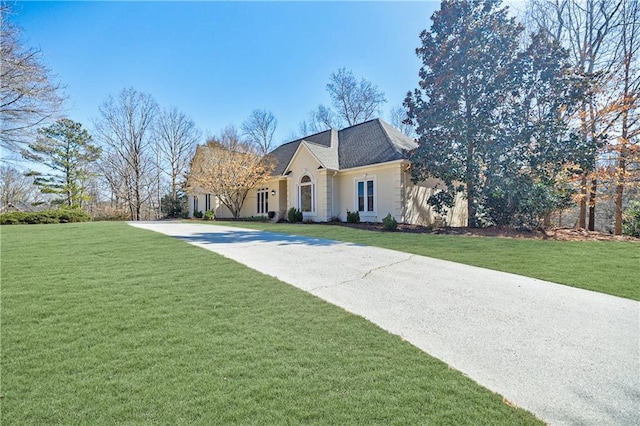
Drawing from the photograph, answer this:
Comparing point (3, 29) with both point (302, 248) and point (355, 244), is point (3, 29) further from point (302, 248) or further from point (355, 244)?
point (355, 244)

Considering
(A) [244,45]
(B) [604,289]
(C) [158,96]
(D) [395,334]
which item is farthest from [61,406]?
(C) [158,96]

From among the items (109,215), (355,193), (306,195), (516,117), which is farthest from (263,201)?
(516,117)

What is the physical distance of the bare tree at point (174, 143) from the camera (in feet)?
105

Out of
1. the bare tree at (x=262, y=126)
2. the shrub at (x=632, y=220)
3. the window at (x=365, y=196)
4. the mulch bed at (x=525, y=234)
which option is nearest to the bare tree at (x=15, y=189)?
the bare tree at (x=262, y=126)

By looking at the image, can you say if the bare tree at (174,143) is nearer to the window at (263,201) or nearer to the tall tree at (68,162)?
the tall tree at (68,162)

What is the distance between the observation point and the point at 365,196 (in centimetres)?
1642

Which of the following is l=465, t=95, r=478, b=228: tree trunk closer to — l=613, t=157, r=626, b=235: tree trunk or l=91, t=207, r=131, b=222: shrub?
l=613, t=157, r=626, b=235: tree trunk

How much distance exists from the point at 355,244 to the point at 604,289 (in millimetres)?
5313

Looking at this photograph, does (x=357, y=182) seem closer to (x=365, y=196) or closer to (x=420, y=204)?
(x=365, y=196)

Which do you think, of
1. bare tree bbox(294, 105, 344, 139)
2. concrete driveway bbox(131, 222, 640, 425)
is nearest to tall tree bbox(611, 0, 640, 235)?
concrete driveway bbox(131, 222, 640, 425)

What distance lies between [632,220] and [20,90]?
28.1m

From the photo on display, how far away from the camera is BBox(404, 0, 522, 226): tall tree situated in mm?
12695

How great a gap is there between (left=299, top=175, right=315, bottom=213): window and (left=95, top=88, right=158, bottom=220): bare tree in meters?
20.3

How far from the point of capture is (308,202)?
18391 millimetres
